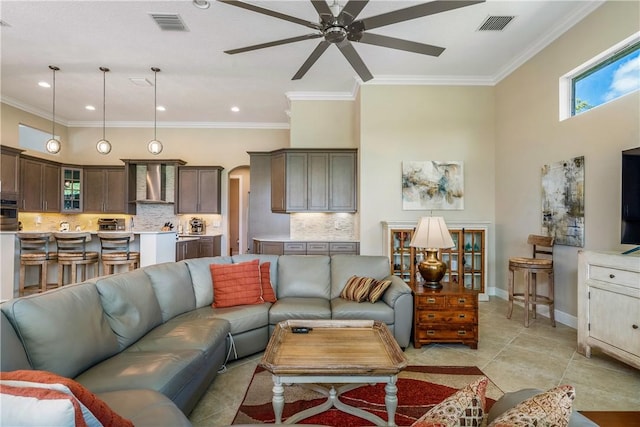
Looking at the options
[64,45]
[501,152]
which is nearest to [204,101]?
[64,45]

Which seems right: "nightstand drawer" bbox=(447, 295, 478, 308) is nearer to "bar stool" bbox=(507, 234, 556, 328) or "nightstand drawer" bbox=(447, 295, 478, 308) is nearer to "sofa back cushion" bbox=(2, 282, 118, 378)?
"bar stool" bbox=(507, 234, 556, 328)

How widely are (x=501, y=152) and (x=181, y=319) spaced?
512cm

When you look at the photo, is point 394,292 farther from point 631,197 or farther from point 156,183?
point 156,183

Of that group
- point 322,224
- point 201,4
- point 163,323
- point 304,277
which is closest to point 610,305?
point 304,277

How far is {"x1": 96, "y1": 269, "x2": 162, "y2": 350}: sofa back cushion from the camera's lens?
2.14 m

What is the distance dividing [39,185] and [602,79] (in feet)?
31.7

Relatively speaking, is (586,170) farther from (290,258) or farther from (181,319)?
(181,319)

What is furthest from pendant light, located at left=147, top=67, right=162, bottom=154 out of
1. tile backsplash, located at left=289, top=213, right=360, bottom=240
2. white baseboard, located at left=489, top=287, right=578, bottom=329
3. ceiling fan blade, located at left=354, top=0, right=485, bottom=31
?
white baseboard, located at left=489, top=287, right=578, bottom=329

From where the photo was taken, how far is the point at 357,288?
334 cm

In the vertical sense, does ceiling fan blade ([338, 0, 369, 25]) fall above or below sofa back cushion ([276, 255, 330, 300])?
above

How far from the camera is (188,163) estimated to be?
7812 mm

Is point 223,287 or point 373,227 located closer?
point 223,287

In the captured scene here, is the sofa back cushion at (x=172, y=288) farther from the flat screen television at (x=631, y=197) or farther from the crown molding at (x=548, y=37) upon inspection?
the crown molding at (x=548, y=37)

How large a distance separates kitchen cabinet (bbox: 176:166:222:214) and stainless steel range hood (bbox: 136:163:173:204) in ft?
1.34
